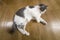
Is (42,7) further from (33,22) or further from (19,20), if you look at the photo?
(19,20)

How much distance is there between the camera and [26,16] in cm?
189

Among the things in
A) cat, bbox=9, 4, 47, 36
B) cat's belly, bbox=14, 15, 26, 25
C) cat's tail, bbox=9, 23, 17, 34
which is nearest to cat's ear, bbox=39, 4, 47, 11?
cat, bbox=9, 4, 47, 36

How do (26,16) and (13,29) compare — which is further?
(26,16)

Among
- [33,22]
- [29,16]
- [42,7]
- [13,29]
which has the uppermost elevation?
[42,7]

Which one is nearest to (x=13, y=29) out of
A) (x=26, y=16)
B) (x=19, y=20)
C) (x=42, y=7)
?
(x=19, y=20)

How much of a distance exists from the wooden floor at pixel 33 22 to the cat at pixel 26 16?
7 cm

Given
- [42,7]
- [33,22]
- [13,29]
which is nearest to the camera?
[13,29]

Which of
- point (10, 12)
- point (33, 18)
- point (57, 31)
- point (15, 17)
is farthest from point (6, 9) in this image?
point (57, 31)

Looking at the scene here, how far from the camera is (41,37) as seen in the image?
159 cm

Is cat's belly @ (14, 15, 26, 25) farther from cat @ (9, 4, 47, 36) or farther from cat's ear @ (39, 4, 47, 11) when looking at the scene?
cat's ear @ (39, 4, 47, 11)

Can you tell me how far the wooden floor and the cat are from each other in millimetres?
67

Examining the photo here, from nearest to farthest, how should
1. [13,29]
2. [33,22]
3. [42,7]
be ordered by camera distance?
1. [13,29]
2. [33,22]
3. [42,7]

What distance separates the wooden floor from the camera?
1.61 metres

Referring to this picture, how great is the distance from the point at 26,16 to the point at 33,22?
0.17 meters
